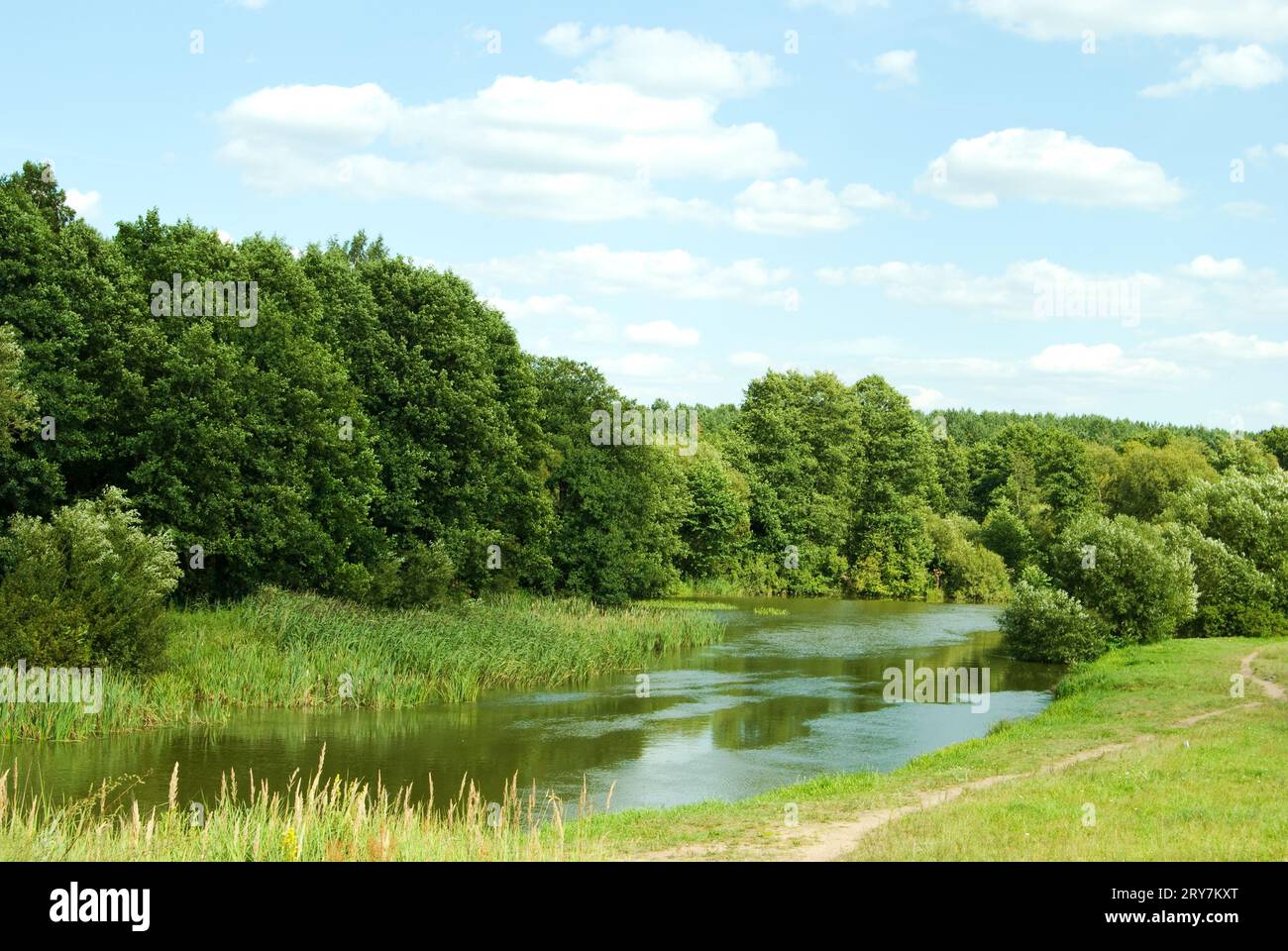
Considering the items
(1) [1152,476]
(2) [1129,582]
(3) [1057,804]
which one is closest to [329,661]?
(3) [1057,804]

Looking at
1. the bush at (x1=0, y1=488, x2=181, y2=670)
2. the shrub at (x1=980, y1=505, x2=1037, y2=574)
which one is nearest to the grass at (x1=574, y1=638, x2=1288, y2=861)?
the bush at (x1=0, y1=488, x2=181, y2=670)

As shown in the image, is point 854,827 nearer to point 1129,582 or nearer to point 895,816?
point 895,816

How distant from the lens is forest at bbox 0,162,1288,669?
26828 millimetres

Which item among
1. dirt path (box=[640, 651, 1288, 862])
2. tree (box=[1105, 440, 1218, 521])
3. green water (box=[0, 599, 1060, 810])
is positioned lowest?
green water (box=[0, 599, 1060, 810])

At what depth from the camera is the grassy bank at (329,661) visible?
22359 millimetres

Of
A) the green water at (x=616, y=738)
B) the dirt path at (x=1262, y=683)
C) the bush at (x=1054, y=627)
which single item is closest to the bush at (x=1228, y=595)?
the bush at (x=1054, y=627)

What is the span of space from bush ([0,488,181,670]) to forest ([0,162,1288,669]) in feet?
0.18

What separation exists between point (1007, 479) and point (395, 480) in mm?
57348

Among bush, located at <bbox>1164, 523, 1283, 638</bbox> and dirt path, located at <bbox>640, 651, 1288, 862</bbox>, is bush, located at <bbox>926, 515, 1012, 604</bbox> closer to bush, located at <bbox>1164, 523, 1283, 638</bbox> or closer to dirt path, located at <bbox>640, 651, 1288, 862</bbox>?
bush, located at <bbox>1164, 523, 1283, 638</bbox>

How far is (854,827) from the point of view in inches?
521

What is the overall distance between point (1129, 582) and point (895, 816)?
27389mm
